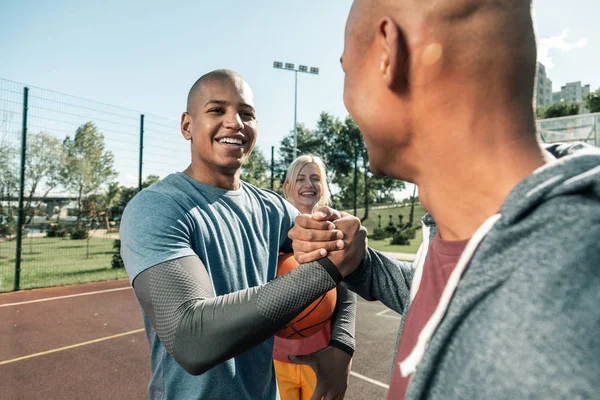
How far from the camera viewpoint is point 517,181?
2.76 feet

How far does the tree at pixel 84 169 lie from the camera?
1681cm

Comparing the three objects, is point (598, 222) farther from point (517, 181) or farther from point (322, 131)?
point (322, 131)

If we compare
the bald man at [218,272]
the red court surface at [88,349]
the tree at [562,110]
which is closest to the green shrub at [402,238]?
the red court surface at [88,349]

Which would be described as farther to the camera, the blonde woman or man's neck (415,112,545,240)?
the blonde woman

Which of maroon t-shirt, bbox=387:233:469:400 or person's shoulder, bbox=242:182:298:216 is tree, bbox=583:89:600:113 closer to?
person's shoulder, bbox=242:182:298:216

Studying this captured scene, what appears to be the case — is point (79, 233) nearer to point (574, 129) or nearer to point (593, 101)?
point (574, 129)

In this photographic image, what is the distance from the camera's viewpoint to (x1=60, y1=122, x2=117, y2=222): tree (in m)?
16.8

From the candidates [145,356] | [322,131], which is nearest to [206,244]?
[145,356]

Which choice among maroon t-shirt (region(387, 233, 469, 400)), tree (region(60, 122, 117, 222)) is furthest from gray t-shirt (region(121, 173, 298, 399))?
tree (region(60, 122, 117, 222))

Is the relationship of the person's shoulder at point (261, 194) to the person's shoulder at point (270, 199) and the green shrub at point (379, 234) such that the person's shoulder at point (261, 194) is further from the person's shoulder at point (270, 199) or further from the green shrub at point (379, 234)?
the green shrub at point (379, 234)

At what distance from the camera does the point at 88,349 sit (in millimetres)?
5906

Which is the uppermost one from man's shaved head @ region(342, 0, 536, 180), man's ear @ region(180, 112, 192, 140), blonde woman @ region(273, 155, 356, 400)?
man's ear @ region(180, 112, 192, 140)

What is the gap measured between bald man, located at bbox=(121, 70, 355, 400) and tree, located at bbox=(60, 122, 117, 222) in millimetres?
15712

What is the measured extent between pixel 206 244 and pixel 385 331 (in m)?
5.45
